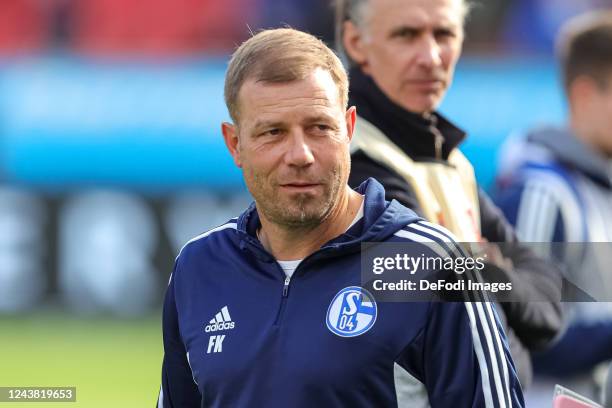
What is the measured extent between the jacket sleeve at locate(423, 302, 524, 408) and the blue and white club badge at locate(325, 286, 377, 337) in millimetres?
121

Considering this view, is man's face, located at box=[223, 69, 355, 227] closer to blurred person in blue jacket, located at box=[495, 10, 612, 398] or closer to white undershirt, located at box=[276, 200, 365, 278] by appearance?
white undershirt, located at box=[276, 200, 365, 278]

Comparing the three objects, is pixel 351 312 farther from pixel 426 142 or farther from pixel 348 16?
pixel 348 16

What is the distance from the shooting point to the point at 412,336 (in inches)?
87.0

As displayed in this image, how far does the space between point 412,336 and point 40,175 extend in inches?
283

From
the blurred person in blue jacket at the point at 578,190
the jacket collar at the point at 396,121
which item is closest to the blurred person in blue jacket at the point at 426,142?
the jacket collar at the point at 396,121

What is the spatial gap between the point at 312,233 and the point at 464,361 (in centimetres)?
41

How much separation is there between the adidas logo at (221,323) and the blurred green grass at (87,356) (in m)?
4.34

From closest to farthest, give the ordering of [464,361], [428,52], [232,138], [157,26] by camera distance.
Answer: [464,361] → [232,138] → [428,52] → [157,26]

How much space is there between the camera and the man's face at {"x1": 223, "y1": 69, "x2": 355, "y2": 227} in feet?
7.52

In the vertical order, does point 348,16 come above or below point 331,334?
above

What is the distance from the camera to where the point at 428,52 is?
330 cm

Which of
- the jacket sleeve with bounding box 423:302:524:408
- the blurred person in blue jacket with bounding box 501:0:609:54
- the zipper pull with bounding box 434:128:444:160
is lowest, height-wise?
the jacket sleeve with bounding box 423:302:524:408

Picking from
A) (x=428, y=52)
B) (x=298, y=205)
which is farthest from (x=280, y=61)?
(x=428, y=52)

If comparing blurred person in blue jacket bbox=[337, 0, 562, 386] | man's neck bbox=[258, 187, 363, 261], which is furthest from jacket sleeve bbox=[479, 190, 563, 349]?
man's neck bbox=[258, 187, 363, 261]
